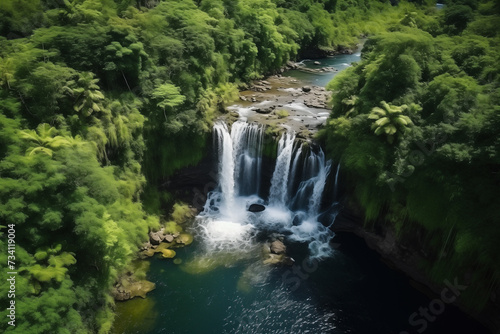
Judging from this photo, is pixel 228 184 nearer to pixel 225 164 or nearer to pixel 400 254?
pixel 225 164

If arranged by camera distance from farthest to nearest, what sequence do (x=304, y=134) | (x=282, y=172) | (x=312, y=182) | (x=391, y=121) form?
(x=282, y=172) < (x=304, y=134) < (x=312, y=182) < (x=391, y=121)

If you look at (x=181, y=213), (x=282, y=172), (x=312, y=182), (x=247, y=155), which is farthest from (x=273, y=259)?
(x=247, y=155)

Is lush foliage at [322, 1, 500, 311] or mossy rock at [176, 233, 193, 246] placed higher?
lush foliage at [322, 1, 500, 311]

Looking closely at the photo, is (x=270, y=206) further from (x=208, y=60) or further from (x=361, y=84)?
(x=208, y=60)

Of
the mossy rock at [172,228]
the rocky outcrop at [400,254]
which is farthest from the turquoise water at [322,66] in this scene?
the mossy rock at [172,228]

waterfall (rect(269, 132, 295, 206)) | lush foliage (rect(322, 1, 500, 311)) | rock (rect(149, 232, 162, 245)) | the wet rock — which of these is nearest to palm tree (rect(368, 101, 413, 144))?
lush foliage (rect(322, 1, 500, 311))

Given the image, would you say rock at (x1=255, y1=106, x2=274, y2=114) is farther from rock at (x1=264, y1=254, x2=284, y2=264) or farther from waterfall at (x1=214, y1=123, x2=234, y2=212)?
rock at (x1=264, y1=254, x2=284, y2=264)

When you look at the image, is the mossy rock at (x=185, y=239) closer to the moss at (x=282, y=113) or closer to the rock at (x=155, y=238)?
the rock at (x=155, y=238)
